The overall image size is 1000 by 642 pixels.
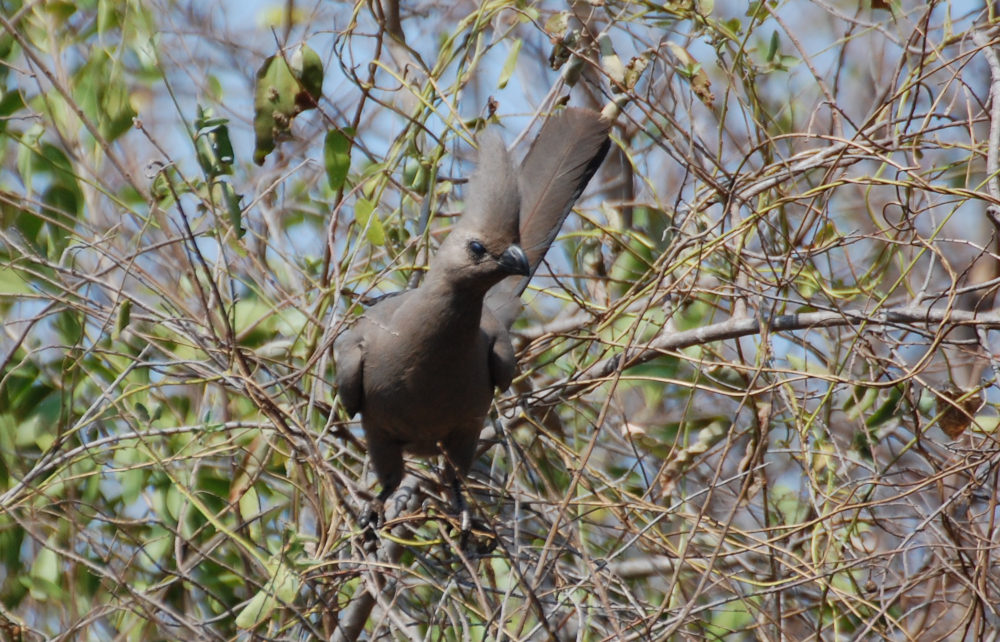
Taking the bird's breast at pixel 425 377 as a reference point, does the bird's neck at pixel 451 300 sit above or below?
above

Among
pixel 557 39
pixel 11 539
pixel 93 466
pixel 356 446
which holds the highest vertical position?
pixel 557 39

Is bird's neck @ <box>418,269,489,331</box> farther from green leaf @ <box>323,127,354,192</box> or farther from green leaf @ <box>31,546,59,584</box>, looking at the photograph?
green leaf @ <box>31,546,59,584</box>

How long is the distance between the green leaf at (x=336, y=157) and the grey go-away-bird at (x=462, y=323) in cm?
40

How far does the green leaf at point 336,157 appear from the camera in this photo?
3.56 metres

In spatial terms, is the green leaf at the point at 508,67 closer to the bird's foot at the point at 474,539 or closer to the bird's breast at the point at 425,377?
the bird's breast at the point at 425,377

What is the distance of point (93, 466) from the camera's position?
148 inches

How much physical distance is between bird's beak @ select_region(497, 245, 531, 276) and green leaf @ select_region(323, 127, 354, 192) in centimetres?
61

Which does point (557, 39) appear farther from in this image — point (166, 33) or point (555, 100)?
point (166, 33)

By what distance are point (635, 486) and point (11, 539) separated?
2.26 m

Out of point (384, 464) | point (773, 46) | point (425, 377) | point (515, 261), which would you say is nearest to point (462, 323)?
point (425, 377)

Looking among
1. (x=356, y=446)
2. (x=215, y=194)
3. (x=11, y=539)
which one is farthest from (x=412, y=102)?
(x=11, y=539)

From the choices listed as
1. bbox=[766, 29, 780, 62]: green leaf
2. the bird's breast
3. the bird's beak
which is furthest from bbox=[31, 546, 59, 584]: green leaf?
bbox=[766, 29, 780, 62]: green leaf

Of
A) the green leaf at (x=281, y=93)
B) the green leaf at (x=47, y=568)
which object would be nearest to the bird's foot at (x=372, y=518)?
→ the green leaf at (x=47, y=568)

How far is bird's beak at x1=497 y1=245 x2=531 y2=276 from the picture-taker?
133 inches
